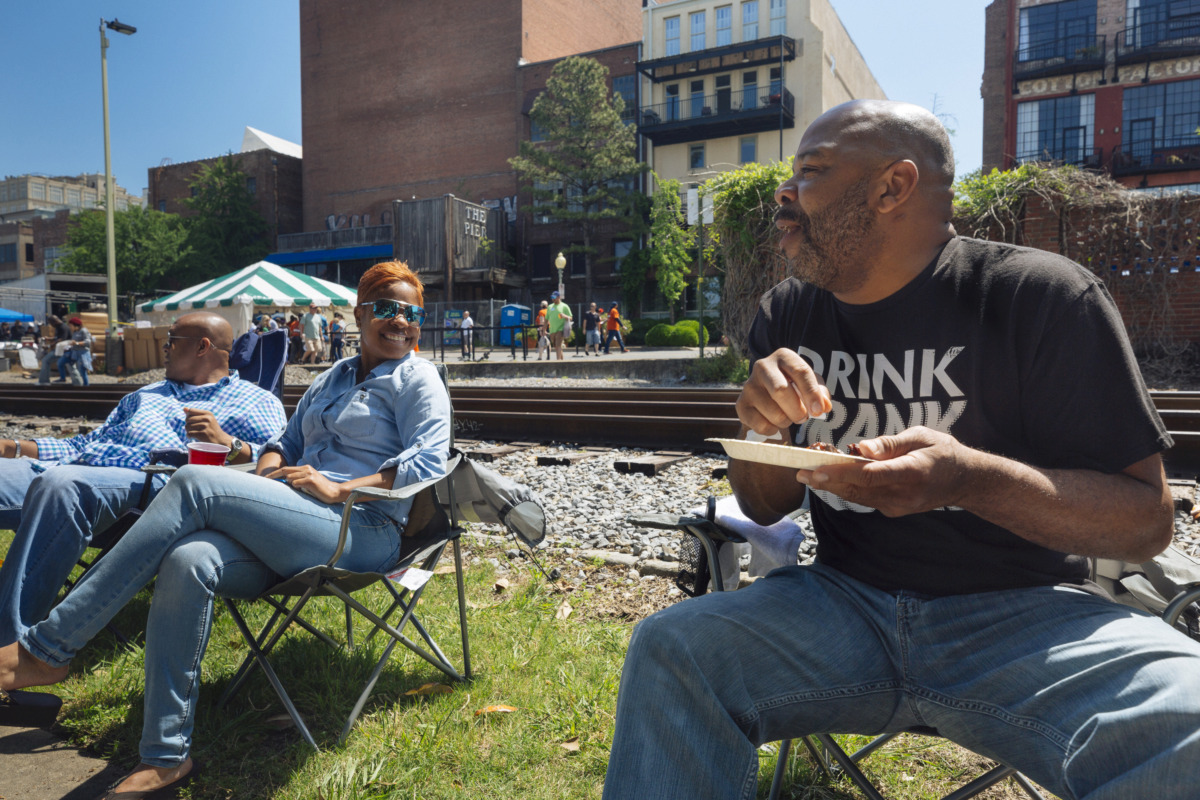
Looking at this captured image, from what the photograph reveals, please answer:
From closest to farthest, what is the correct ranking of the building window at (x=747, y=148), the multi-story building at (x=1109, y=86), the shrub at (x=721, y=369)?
the shrub at (x=721, y=369)
the multi-story building at (x=1109, y=86)
the building window at (x=747, y=148)

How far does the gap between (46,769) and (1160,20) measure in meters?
41.1

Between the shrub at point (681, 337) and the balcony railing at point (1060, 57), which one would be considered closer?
the shrub at point (681, 337)

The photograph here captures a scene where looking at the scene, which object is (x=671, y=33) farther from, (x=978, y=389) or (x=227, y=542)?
(x=978, y=389)

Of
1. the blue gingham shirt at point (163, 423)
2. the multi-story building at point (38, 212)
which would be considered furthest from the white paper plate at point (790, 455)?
the multi-story building at point (38, 212)

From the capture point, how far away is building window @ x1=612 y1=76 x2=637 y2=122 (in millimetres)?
42850

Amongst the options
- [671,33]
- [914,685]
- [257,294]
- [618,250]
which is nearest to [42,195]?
[618,250]

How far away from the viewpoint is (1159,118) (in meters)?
31.5

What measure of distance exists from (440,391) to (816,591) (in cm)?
173

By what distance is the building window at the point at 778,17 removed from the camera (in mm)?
39562

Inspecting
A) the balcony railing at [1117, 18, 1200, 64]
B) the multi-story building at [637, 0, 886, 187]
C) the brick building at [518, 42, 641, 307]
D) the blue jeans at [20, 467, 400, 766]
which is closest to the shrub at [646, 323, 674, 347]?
the brick building at [518, 42, 641, 307]

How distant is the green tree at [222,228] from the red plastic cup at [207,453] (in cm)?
5453

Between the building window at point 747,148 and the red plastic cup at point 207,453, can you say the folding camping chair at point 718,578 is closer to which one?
the red plastic cup at point 207,453

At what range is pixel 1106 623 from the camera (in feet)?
4.63

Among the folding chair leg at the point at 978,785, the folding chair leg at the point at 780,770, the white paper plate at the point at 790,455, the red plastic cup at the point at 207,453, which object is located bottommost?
the folding chair leg at the point at 780,770
